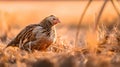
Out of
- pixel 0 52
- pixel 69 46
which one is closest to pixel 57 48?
pixel 69 46

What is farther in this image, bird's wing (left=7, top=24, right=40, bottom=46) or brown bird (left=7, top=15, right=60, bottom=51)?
bird's wing (left=7, top=24, right=40, bottom=46)

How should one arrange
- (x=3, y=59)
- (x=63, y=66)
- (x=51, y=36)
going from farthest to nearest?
1. (x=51, y=36)
2. (x=3, y=59)
3. (x=63, y=66)

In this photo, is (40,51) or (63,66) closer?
(63,66)

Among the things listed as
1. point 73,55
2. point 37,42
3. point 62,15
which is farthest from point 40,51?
point 62,15

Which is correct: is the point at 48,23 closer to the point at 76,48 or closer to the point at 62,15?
the point at 76,48

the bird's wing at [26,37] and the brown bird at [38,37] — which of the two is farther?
the bird's wing at [26,37]

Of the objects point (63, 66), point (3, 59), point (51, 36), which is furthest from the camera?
point (51, 36)

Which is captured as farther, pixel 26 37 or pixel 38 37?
pixel 26 37
